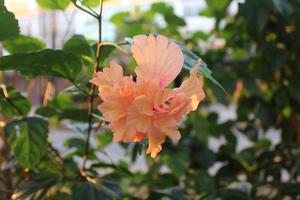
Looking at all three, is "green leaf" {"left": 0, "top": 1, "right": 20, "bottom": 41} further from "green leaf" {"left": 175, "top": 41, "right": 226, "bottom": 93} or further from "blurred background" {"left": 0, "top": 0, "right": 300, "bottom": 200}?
"blurred background" {"left": 0, "top": 0, "right": 300, "bottom": 200}

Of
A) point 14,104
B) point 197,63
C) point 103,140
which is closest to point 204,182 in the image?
point 103,140

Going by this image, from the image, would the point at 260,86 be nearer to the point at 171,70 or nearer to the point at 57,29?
the point at 57,29

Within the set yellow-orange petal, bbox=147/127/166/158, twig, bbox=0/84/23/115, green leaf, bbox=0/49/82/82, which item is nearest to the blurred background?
twig, bbox=0/84/23/115

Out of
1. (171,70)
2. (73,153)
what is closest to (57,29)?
(73,153)

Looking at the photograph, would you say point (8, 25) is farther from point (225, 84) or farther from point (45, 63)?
point (225, 84)

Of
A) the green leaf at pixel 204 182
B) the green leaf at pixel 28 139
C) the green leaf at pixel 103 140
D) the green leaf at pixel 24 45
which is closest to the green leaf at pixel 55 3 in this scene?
the green leaf at pixel 24 45

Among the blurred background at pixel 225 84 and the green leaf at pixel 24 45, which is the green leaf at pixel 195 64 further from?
the blurred background at pixel 225 84
